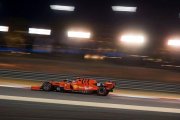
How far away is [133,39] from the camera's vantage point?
90.0 ft

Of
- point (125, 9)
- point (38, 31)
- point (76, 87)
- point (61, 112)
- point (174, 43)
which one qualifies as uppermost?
point (125, 9)

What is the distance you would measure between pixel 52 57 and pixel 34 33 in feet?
9.17

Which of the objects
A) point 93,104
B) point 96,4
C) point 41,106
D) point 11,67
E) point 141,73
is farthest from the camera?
point 96,4

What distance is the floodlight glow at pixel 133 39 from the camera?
2706cm

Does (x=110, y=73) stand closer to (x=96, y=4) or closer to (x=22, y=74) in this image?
(x=22, y=74)

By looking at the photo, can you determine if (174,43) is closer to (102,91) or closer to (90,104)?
(102,91)

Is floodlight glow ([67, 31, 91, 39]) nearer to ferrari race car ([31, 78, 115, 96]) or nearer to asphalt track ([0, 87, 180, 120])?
ferrari race car ([31, 78, 115, 96])

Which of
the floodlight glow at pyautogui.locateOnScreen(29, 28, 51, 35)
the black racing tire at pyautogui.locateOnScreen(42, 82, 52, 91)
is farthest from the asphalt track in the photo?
the floodlight glow at pyautogui.locateOnScreen(29, 28, 51, 35)

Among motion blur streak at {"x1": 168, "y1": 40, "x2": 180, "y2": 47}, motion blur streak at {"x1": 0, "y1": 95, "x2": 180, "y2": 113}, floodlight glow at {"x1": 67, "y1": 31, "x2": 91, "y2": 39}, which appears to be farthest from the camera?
floodlight glow at {"x1": 67, "y1": 31, "x2": 91, "y2": 39}

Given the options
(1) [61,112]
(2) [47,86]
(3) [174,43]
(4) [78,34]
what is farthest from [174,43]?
(1) [61,112]

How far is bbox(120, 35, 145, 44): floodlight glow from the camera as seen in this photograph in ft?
88.8

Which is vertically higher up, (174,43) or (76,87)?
(174,43)

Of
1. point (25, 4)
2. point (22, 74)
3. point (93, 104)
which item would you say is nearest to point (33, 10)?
point (25, 4)

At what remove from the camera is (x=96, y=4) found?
29.0 m
